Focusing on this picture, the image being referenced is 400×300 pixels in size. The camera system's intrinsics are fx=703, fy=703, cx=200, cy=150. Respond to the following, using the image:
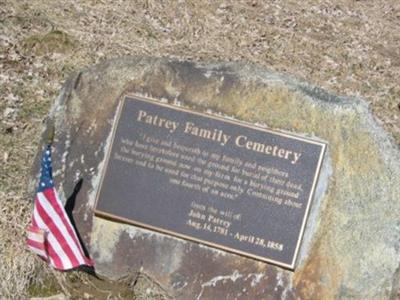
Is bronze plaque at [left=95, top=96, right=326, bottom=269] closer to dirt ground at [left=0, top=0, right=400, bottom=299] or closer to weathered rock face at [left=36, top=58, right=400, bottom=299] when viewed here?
weathered rock face at [left=36, top=58, right=400, bottom=299]

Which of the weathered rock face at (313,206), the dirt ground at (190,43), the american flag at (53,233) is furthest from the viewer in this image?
the dirt ground at (190,43)

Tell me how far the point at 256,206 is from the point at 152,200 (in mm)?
677

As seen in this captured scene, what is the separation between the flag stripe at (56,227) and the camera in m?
4.46

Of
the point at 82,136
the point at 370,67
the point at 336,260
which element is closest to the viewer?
the point at 336,260

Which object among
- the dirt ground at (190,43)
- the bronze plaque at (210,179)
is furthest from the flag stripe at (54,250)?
the dirt ground at (190,43)

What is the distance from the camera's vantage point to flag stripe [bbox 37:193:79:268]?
4.46 meters

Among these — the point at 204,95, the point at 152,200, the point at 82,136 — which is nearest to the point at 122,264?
the point at 152,200

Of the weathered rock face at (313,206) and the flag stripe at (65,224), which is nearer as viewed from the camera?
the weathered rock face at (313,206)

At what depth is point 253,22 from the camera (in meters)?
8.55

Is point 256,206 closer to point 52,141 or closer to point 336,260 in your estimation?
point 336,260

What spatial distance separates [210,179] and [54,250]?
3.60ft

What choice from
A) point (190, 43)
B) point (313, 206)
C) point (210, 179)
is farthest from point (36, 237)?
point (190, 43)

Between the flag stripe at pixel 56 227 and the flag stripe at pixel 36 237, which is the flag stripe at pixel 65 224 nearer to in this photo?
the flag stripe at pixel 56 227

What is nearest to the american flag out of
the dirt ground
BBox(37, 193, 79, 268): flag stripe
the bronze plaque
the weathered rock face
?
BBox(37, 193, 79, 268): flag stripe
